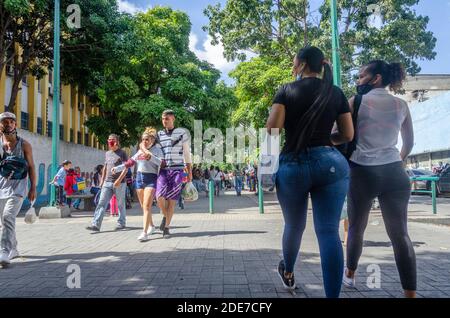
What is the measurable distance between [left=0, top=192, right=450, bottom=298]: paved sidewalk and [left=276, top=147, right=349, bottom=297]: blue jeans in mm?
686

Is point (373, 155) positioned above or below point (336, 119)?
below

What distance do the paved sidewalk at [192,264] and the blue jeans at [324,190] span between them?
27.0 inches

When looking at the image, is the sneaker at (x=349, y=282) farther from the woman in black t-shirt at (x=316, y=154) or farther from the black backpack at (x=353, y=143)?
the black backpack at (x=353, y=143)

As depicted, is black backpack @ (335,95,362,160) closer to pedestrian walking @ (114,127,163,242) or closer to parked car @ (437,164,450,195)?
pedestrian walking @ (114,127,163,242)

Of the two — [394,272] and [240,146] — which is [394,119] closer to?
[394,272]

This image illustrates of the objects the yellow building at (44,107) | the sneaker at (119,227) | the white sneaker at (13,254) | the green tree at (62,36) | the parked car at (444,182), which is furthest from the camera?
the parked car at (444,182)

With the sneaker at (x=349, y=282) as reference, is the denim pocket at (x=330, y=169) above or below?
above

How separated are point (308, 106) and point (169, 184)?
3850mm

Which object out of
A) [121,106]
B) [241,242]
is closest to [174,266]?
[241,242]

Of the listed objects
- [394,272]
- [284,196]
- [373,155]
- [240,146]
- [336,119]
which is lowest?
[394,272]

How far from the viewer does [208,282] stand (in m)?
3.85

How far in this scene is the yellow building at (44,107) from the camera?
59.7 feet

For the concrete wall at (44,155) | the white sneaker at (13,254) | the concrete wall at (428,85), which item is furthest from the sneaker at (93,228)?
the concrete wall at (428,85)
